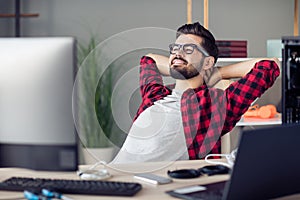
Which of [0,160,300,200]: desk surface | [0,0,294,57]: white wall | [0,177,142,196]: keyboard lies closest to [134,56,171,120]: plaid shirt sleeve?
[0,160,300,200]: desk surface

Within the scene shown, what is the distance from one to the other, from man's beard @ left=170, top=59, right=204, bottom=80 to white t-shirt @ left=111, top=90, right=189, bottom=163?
97 mm

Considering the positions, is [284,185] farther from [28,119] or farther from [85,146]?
[85,146]

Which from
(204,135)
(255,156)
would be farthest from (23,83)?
(204,135)

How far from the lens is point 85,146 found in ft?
13.5

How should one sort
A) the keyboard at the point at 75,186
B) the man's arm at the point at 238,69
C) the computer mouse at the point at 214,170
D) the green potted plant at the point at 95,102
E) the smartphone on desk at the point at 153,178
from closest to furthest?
the keyboard at the point at 75,186 → the smartphone on desk at the point at 153,178 → the computer mouse at the point at 214,170 → the man's arm at the point at 238,69 → the green potted plant at the point at 95,102

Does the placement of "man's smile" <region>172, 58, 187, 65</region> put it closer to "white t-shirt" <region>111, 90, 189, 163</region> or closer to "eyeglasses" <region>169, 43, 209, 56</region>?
"eyeglasses" <region>169, 43, 209, 56</region>

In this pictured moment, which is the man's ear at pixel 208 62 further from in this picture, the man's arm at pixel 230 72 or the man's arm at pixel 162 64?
the man's arm at pixel 162 64

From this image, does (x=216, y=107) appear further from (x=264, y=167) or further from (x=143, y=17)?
(x=143, y=17)

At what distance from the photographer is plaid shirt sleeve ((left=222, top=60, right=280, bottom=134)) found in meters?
2.33

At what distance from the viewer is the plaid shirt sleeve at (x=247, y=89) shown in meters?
2.33

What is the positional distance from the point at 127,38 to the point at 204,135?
2.28 m

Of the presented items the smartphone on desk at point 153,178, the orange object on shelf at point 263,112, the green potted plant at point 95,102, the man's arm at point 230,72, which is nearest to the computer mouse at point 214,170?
the smartphone on desk at point 153,178

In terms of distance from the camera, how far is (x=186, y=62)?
2.42 metres

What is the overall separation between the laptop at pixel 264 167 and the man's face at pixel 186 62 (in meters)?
1.08
